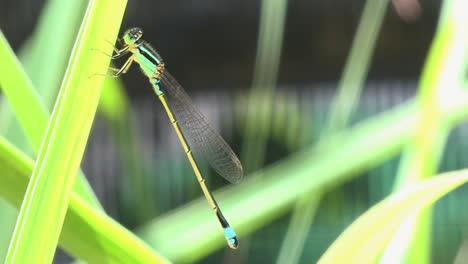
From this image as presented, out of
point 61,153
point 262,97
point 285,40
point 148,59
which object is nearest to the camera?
point 61,153

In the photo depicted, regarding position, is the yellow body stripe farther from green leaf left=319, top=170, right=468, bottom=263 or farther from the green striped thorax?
green leaf left=319, top=170, right=468, bottom=263

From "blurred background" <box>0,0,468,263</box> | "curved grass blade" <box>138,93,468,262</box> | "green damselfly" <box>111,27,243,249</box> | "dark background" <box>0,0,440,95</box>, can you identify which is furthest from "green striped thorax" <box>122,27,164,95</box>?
"dark background" <box>0,0,440,95</box>

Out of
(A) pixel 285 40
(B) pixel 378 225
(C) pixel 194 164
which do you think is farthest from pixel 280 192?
(A) pixel 285 40

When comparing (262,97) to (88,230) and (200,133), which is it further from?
(88,230)

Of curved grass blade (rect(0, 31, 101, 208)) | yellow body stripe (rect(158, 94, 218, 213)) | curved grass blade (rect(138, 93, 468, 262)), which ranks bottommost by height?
curved grass blade (rect(138, 93, 468, 262))

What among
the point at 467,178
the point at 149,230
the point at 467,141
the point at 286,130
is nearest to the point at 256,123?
the point at 286,130

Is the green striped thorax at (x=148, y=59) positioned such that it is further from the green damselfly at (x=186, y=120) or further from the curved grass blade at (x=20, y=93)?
the curved grass blade at (x=20, y=93)
